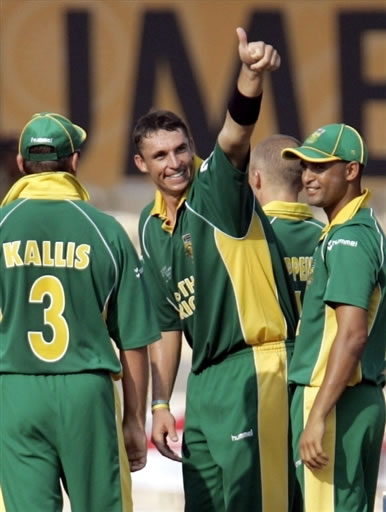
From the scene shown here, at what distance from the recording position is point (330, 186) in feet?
19.1

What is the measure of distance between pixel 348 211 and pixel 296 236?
2.83ft

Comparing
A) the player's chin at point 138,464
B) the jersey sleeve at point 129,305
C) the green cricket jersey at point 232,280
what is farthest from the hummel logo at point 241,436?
the jersey sleeve at point 129,305

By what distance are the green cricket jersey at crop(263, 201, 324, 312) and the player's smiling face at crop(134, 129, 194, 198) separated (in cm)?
43

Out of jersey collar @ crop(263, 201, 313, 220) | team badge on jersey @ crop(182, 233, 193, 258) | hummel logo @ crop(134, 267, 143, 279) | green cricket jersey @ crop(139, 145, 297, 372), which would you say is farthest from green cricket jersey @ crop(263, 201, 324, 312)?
hummel logo @ crop(134, 267, 143, 279)

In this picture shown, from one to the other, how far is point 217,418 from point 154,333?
2.04 feet

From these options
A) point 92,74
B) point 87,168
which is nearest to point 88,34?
point 92,74

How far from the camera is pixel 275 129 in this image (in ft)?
44.8

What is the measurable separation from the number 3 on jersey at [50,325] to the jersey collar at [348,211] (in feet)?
3.44

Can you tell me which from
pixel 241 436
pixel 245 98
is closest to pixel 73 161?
pixel 245 98

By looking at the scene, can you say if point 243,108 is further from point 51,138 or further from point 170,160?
point 170,160

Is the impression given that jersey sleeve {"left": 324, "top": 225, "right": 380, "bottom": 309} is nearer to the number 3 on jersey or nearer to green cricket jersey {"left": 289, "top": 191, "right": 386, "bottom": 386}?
green cricket jersey {"left": 289, "top": 191, "right": 386, "bottom": 386}

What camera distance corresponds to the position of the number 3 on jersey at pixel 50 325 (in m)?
5.61

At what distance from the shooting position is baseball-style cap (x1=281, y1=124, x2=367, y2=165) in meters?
5.82

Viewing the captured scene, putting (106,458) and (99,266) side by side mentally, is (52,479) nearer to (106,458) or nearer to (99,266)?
(106,458)
